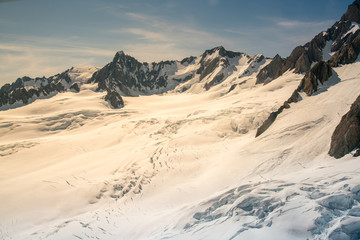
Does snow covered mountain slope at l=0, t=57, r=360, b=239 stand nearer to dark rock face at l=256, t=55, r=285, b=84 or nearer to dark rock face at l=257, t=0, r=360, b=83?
dark rock face at l=257, t=0, r=360, b=83

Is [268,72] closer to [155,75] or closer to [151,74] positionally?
[155,75]

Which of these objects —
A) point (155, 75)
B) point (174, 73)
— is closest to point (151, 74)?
point (155, 75)

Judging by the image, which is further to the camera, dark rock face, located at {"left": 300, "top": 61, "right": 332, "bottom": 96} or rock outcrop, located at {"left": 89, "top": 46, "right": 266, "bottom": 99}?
rock outcrop, located at {"left": 89, "top": 46, "right": 266, "bottom": 99}

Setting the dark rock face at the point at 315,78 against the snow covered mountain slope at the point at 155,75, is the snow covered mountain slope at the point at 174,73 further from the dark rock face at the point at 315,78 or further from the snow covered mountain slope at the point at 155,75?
the dark rock face at the point at 315,78

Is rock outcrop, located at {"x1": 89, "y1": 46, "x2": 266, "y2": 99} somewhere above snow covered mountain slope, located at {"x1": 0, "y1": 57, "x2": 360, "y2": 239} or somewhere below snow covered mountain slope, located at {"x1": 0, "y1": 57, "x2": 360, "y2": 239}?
above

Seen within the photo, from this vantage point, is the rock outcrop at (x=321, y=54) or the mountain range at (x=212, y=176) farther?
the rock outcrop at (x=321, y=54)

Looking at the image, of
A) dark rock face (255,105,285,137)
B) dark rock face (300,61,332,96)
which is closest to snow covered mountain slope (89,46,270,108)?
dark rock face (300,61,332,96)

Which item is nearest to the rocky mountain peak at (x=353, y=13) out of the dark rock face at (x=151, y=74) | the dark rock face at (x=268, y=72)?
the dark rock face at (x=268, y=72)
